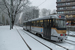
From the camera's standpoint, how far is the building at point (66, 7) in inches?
1828

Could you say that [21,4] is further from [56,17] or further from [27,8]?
[56,17]

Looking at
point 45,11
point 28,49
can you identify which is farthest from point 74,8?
point 28,49

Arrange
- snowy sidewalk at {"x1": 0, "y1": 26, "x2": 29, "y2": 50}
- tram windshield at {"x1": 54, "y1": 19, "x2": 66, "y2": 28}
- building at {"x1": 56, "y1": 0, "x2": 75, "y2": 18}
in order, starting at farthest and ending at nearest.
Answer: building at {"x1": 56, "y1": 0, "x2": 75, "y2": 18}
tram windshield at {"x1": 54, "y1": 19, "x2": 66, "y2": 28}
snowy sidewalk at {"x1": 0, "y1": 26, "x2": 29, "y2": 50}

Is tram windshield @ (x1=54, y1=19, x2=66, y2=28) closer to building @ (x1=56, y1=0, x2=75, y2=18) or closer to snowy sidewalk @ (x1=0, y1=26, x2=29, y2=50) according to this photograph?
snowy sidewalk @ (x1=0, y1=26, x2=29, y2=50)

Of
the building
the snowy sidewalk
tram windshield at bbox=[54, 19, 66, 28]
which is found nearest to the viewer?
the snowy sidewalk

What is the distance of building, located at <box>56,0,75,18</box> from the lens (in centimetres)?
4642

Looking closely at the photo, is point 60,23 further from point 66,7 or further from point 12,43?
point 66,7

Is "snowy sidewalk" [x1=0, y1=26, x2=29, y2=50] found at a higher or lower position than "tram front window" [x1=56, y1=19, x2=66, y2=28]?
lower

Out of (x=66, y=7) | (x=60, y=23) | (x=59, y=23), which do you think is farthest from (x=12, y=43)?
(x=66, y=7)

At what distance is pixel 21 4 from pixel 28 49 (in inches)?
868

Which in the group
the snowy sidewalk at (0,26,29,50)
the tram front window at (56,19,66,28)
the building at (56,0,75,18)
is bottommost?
the snowy sidewalk at (0,26,29,50)

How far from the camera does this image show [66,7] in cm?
4869

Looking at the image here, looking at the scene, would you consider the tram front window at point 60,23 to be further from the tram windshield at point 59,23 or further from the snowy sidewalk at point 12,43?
the snowy sidewalk at point 12,43

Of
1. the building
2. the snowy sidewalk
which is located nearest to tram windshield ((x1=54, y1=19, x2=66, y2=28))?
the snowy sidewalk
